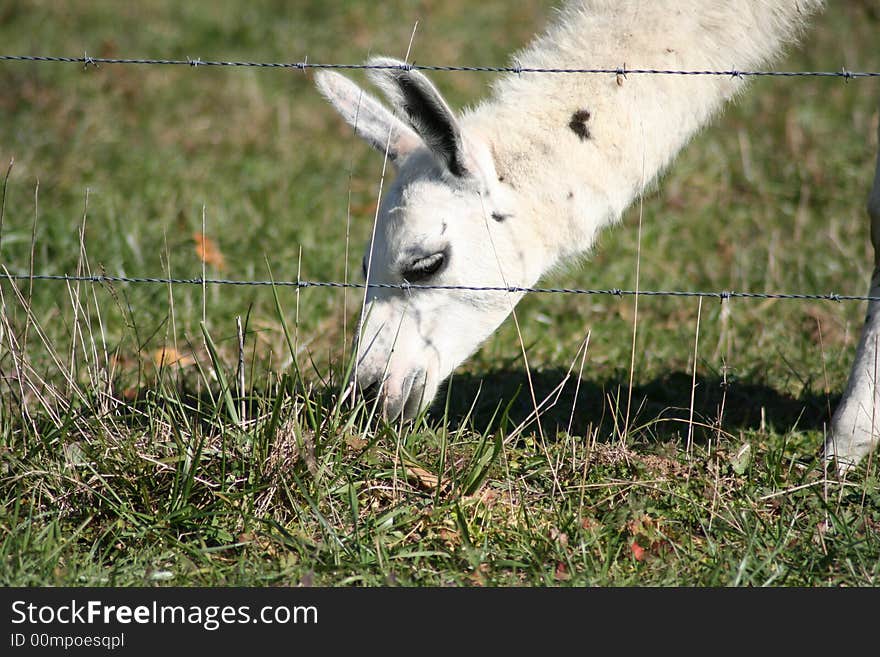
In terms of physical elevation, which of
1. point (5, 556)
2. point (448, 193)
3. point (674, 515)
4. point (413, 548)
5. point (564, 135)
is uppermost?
point (564, 135)

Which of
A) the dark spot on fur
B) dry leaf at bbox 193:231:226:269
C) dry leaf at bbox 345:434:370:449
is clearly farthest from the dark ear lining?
dry leaf at bbox 193:231:226:269

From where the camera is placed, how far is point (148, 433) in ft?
11.1

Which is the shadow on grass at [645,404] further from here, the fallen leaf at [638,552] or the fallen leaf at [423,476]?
the fallen leaf at [638,552]

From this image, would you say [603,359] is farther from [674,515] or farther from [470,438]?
[674,515]

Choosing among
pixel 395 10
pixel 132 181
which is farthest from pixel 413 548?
pixel 395 10

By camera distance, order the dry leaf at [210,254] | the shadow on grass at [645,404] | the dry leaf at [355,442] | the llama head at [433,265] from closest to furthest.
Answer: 1. the dry leaf at [355,442]
2. the llama head at [433,265]
3. the shadow on grass at [645,404]
4. the dry leaf at [210,254]

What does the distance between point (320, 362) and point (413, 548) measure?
1.59m

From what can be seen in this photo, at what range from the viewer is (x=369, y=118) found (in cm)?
376

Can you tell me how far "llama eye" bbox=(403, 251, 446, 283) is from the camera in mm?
3471

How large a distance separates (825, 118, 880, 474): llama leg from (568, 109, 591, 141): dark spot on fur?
1.22m

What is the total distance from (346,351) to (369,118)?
1008mm

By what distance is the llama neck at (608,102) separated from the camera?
3559 mm

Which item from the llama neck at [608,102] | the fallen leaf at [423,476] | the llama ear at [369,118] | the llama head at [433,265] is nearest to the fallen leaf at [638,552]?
the fallen leaf at [423,476]

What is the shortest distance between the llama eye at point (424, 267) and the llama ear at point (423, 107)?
0.29 metres
